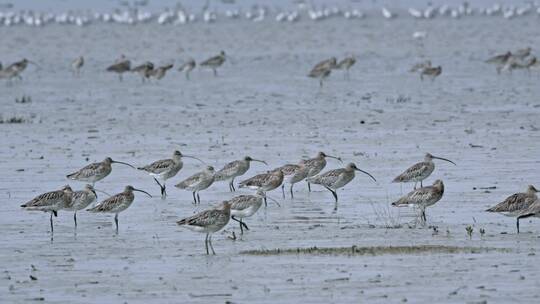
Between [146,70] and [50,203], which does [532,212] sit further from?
[146,70]

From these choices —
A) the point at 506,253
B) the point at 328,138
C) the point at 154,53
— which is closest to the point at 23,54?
the point at 154,53

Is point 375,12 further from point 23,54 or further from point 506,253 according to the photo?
point 506,253

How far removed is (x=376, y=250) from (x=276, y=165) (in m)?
7.22

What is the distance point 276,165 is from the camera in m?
20.0

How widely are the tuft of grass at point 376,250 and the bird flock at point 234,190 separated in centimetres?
80

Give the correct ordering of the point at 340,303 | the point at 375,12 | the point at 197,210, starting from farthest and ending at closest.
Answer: the point at 375,12
the point at 197,210
the point at 340,303

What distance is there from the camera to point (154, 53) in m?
52.8

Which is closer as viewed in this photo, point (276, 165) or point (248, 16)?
point (276, 165)

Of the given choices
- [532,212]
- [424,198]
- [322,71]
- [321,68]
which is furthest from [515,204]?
[321,68]

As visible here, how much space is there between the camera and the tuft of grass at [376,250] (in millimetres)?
12805

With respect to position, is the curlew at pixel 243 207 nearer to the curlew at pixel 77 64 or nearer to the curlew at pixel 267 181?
the curlew at pixel 267 181

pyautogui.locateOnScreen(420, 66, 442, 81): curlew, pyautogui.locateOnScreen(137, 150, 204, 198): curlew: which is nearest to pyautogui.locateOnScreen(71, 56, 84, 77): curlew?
pyautogui.locateOnScreen(420, 66, 442, 81): curlew

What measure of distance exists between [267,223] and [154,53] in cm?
3804

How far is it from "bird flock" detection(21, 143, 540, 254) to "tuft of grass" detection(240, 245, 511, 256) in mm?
800
